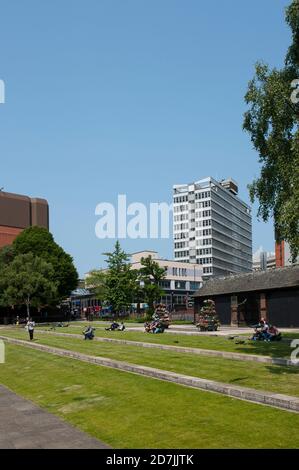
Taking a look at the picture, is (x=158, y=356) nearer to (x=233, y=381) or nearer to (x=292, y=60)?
(x=233, y=381)

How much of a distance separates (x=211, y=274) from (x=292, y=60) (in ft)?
495

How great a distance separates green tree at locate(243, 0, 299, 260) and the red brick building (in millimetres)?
99635

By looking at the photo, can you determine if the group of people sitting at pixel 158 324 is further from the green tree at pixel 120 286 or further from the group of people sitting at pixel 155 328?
the green tree at pixel 120 286

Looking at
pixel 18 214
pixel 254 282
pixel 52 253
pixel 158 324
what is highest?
pixel 18 214

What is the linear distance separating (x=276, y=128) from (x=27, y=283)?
178 ft

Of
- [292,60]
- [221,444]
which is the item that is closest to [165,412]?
[221,444]

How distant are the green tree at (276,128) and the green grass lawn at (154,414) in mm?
9056

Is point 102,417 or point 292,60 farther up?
point 292,60

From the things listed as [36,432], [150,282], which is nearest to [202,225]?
[150,282]

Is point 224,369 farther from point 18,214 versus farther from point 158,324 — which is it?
point 18,214

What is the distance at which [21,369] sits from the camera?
82.0 ft

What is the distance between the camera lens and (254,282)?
54.0m

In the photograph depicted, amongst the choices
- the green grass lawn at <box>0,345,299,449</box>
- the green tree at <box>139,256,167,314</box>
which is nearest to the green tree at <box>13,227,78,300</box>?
the green tree at <box>139,256,167,314</box>

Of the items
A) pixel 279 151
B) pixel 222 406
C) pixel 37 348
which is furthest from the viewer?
A: pixel 37 348
